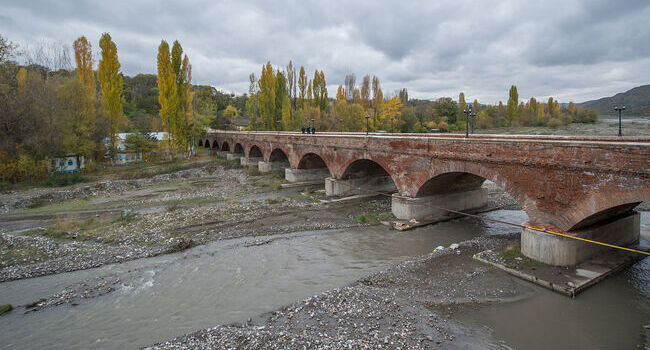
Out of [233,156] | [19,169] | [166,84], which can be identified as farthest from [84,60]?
[233,156]

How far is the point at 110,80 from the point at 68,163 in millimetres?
10687

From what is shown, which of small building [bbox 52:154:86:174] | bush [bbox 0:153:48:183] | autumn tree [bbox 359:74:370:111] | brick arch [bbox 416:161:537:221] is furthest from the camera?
autumn tree [bbox 359:74:370:111]

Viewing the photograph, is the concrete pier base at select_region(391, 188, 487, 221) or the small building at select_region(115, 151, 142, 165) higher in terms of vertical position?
the small building at select_region(115, 151, 142, 165)

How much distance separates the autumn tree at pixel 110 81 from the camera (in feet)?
121

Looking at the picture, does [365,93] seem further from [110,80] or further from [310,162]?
[110,80]

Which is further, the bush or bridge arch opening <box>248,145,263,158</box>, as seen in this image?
bridge arch opening <box>248,145,263,158</box>

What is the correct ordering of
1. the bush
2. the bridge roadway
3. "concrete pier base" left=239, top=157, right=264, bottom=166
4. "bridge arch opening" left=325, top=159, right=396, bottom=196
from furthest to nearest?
1. "concrete pier base" left=239, top=157, right=264, bottom=166
2. the bush
3. "bridge arch opening" left=325, top=159, right=396, bottom=196
4. the bridge roadway

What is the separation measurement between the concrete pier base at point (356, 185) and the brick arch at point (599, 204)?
14.0m

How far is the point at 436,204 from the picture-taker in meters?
18.4

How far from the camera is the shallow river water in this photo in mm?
8477

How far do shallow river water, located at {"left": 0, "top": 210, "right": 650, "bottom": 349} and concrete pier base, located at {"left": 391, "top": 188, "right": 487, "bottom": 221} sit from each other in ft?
9.67

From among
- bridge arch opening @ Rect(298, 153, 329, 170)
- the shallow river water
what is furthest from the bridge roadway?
bridge arch opening @ Rect(298, 153, 329, 170)

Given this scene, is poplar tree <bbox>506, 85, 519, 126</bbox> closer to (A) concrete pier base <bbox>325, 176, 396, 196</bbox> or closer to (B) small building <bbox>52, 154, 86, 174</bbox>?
(A) concrete pier base <bbox>325, 176, 396, 196</bbox>

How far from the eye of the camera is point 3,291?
36.2ft
